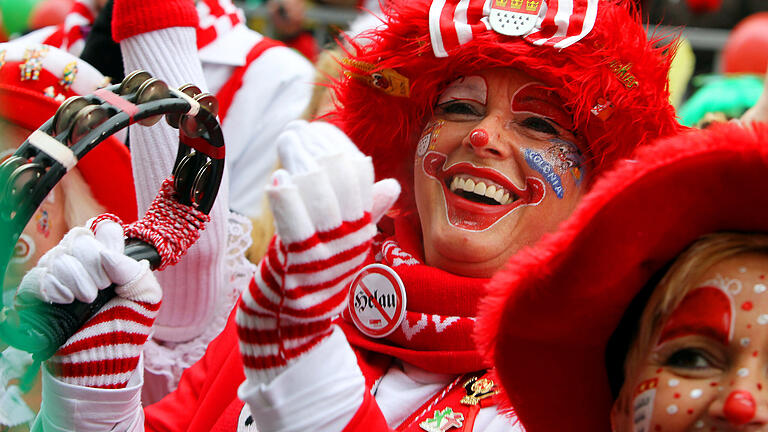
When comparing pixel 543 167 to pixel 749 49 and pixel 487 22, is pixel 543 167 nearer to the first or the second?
pixel 487 22

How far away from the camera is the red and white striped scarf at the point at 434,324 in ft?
5.28

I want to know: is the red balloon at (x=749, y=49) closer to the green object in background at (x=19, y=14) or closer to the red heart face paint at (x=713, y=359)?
the green object in background at (x=19, y=14)

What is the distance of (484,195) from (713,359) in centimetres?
70

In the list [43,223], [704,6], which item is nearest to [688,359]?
[43,223]

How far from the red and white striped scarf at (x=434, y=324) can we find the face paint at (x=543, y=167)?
9.2 inches

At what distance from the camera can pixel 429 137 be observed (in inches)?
72.7

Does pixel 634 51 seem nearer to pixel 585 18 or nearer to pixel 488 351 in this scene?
pixel 585 18

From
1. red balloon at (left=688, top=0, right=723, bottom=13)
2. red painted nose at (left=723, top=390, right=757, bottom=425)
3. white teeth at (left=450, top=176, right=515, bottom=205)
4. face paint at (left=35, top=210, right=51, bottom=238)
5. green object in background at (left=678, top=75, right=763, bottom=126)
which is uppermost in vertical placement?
red painted nose at (left=723, top=390, right=757, bottom=425)

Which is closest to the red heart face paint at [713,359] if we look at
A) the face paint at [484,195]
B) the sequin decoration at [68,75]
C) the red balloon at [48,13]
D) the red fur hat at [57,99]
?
the face paint at [484,195]

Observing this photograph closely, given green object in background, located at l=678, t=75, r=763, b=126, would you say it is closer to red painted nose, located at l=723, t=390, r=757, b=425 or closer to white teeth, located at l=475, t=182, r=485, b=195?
white teeth, located at l=475, t=182, r=485, b=195

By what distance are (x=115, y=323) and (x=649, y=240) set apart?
750 millimetres

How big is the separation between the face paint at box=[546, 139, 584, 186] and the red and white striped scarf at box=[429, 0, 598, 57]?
7.6 inches

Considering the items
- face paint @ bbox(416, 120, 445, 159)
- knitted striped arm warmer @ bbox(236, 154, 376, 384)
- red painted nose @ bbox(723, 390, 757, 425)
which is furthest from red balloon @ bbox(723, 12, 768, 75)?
knitted striped arm warmer @ bbox(236, 154, 376, 384)

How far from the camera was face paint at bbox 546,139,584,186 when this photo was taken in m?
1.74
